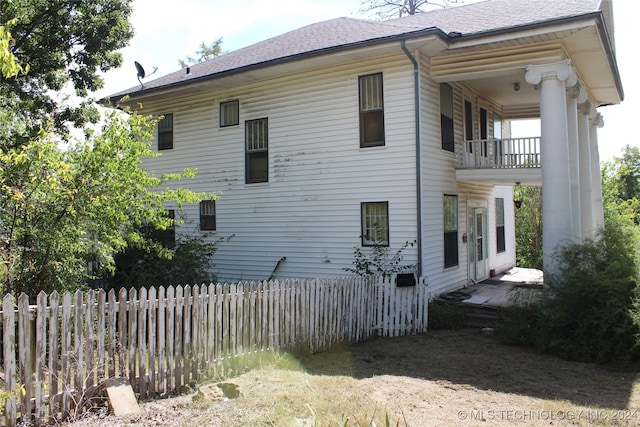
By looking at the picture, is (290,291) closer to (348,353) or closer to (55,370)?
(348,353)

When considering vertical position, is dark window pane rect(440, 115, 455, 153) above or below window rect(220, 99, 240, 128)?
below

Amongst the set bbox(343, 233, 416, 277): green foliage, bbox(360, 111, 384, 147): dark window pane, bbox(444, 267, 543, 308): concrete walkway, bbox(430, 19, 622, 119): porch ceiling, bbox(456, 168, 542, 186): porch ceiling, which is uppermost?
bbox(430, 19, 622, 119): porch ceiling

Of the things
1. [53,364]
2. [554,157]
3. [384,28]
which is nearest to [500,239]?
[554,157]

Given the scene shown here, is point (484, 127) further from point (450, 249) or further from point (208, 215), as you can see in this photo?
point (208, 215)

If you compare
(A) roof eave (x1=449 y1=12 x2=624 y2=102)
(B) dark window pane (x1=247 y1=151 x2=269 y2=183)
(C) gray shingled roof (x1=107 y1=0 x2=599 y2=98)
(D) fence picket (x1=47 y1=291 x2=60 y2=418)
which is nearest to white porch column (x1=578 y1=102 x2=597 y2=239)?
(A) roof eave (x1=449 y1=12 x2=624 y2=102)

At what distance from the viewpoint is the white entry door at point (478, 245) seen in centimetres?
1428

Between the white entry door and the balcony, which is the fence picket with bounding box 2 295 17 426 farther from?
the white entry door

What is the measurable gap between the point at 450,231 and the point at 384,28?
5.35 metres

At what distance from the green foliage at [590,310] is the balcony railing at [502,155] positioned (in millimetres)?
3706

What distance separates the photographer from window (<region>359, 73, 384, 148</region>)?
11.7 metres

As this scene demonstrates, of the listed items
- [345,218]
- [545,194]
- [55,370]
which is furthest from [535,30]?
[55,370]

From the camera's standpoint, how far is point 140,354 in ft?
19.6

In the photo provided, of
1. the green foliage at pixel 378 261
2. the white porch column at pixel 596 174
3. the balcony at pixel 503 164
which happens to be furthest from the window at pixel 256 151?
the white porch column at pixel 596 174

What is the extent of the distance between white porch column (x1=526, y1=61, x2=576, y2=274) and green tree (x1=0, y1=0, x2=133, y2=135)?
13031 mm
